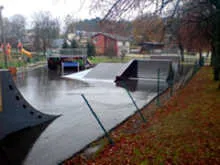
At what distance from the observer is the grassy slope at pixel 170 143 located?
381cm

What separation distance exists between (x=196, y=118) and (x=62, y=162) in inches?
153

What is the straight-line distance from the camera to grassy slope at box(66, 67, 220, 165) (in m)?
3.81

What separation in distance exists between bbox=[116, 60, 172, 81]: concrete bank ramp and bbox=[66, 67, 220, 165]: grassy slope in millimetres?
9556

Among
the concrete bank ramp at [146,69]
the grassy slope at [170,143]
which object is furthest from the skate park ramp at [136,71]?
the grassy slope at [170,143]

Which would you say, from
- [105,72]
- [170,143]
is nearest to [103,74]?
[105,72]

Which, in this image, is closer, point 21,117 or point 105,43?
point 21,117

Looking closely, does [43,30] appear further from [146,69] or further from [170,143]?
[170,143]

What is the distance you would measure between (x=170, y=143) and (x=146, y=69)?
13.0 m

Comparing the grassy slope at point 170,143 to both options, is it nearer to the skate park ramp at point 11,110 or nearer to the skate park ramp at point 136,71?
the skate park ramp at point 11,110

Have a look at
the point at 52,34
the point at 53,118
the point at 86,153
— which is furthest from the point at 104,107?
the point at 52,34

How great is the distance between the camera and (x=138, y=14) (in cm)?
613

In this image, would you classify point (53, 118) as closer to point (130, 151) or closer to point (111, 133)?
point (111, 133)

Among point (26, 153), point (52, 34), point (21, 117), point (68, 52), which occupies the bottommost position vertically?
point (26, 153)

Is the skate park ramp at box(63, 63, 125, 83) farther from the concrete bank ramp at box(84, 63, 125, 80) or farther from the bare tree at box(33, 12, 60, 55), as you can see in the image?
the bare tree at box(33, 12, 60, 55)
